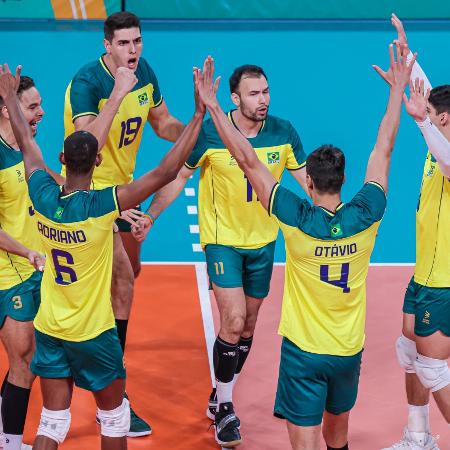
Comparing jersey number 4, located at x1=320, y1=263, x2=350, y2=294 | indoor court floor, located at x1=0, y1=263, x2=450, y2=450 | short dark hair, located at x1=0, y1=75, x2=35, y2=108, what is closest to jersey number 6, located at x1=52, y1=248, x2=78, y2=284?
jersey number 4, located at x1=320, y1=263, x2=350, y2=294

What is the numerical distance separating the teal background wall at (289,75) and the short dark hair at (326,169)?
208 inches

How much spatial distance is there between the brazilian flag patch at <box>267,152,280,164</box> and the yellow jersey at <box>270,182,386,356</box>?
1.80 meters

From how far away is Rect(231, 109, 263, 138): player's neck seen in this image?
8255 mm

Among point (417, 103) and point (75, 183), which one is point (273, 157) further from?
point (75, 183)

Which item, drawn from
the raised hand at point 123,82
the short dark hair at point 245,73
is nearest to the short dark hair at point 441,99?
the short dark hair at point 245,73

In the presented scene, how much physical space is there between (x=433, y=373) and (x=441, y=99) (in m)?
1.87

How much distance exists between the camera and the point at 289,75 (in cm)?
1579

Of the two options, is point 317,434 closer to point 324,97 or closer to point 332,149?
point 332,149

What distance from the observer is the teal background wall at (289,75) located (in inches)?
499

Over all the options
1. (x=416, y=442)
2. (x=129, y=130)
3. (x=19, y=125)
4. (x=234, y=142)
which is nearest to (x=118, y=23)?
(x=129, y=130)

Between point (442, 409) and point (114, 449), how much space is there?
7.45 ft

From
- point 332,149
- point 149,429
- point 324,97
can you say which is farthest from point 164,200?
point 324,97

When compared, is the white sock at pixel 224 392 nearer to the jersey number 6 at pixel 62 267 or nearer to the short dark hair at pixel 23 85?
the jersey number 6 at pixel 62 267

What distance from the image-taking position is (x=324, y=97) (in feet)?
49.8
